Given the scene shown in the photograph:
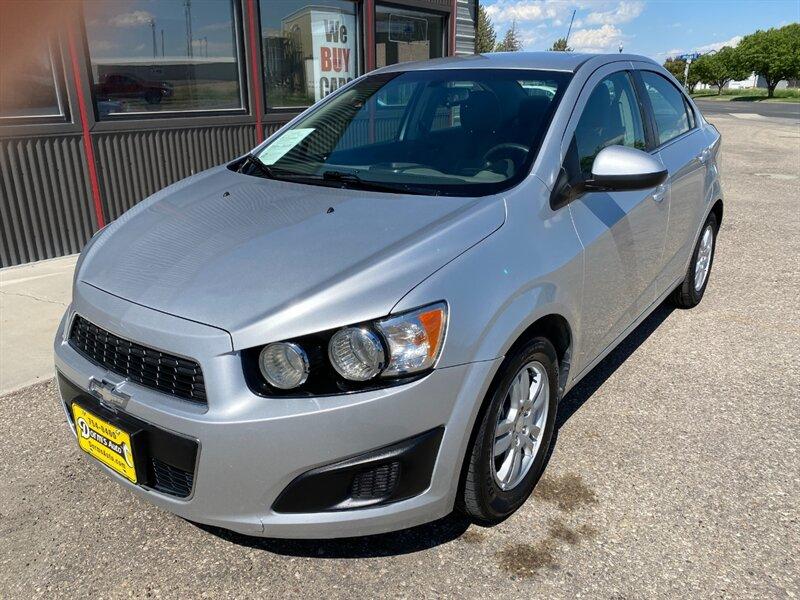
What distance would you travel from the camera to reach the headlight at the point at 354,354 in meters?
1.86

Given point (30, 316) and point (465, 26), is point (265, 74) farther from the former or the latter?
point (465, 26)

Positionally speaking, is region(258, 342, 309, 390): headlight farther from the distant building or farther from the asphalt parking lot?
the distant building

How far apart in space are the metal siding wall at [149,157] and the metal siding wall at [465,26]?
475cm

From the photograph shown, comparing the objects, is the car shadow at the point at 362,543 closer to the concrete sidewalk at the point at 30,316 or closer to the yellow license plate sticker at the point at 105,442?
the yellow license plate sticker at the point at 105,442

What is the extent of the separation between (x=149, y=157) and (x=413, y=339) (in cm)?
524

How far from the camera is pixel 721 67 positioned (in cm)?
7725

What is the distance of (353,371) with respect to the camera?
1.86m

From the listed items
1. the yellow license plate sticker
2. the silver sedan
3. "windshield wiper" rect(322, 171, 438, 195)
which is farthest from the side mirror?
the yellow license plate sticker

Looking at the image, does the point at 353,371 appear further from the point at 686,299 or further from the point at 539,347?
the point at 686,299

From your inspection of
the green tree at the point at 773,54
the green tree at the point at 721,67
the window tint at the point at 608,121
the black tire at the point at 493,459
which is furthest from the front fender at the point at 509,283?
the green tree at the point at 721,67

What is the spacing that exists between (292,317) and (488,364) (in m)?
0.63

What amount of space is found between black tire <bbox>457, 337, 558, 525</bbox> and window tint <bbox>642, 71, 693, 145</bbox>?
1.90m

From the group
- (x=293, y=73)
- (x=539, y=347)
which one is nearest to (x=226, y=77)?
(x=293, y=73)

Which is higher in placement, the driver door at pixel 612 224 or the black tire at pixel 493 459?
the driver door at pixel 612 224
